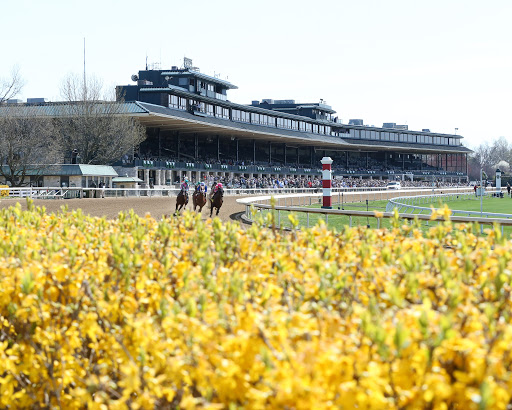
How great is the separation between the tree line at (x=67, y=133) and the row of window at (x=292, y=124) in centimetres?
862

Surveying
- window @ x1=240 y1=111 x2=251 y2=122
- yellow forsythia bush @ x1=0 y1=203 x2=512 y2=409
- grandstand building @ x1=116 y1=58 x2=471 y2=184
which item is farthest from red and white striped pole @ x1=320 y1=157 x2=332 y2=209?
window @ x1=240 y1=111 x2=251 y2=122

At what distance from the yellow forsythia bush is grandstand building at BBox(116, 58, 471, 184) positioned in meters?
44.5

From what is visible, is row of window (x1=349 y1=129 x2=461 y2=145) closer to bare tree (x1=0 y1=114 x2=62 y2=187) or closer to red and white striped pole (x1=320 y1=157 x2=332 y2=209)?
bare tree (x1=0 y1=114 x2=62 y2=187)

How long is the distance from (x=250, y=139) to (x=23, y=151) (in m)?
30.2

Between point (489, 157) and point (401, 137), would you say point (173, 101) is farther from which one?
point (489, 157)

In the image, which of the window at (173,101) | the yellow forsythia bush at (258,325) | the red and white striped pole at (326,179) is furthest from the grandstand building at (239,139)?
the yellow forsythia bush at (258,325)

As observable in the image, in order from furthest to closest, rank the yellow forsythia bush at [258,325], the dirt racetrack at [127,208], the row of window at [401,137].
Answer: the row of window at [401,137]
the dirt racetrack at [127,208]
the yellow forsythia bush at [258,325]

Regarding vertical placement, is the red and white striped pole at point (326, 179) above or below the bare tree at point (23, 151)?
below

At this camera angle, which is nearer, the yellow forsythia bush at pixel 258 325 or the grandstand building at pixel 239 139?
the yellow forsythia bush at pixel 258 325

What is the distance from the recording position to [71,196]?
119ft

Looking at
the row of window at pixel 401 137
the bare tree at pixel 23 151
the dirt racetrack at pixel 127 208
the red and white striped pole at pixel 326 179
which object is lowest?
the dirt racetrack at pixel 127 208

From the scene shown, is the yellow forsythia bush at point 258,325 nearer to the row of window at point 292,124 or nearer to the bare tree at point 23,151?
the bare tree at point 23,151

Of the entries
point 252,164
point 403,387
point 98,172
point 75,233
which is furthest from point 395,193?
point 403,387

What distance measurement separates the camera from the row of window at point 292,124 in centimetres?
5678
